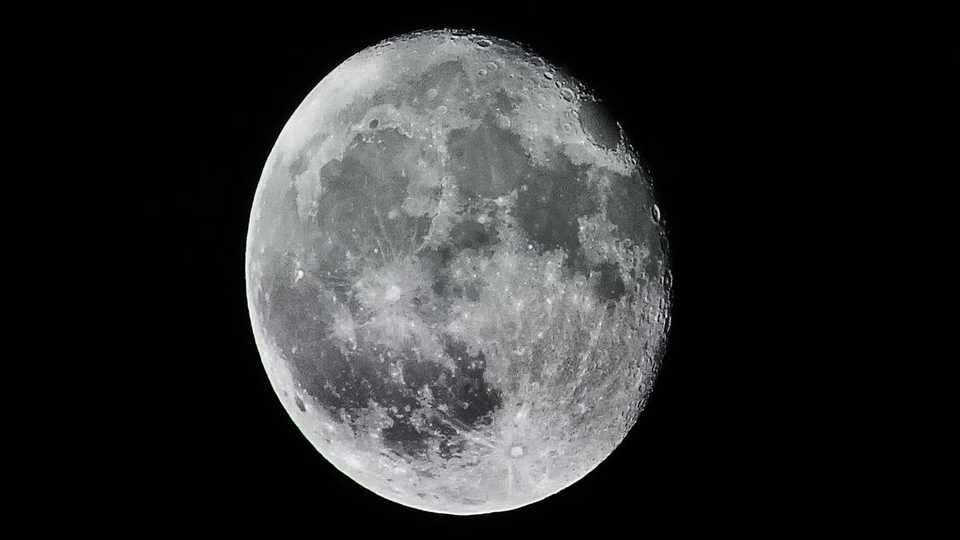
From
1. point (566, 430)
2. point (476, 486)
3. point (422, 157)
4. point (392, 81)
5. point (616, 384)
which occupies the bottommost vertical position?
point (476, 486)

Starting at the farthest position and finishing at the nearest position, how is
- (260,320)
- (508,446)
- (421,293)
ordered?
(260,320), (508,446), (421,293)

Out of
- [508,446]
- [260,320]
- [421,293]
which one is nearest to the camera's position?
[421,293]

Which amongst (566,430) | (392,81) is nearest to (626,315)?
(566,430)

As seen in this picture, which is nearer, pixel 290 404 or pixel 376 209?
pixel 376 209

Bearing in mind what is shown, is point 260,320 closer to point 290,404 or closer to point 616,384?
point 290,404

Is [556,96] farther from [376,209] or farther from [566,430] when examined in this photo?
[566,430]

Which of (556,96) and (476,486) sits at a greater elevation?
(556,96)
